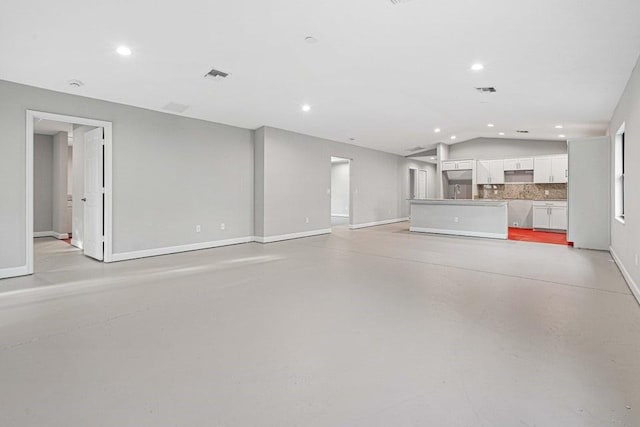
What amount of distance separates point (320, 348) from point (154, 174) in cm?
460

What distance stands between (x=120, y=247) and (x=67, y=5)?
352cm

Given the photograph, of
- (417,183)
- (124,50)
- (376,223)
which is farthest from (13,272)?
(417,183)

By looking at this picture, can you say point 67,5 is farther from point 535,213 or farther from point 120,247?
point 535,213

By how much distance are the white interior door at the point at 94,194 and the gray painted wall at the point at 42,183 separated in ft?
11.9

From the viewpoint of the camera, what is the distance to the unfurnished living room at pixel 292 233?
1806mm

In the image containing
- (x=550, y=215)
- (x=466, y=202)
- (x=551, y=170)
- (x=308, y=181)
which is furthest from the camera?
(x=551, y=170)

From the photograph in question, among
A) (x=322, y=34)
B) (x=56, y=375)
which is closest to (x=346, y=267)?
(x=322, y=34)

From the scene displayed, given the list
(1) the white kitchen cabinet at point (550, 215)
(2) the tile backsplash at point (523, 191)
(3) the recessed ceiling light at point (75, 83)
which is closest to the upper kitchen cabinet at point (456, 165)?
(2) the tile backsplash at point (523, 191)

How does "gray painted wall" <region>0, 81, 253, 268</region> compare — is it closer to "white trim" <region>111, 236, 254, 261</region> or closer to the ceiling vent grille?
"white trim" <region>111, 236, 254, 261</region>

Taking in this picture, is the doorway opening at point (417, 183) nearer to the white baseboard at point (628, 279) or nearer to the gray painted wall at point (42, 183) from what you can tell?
the white baseboard at point (628, 279)

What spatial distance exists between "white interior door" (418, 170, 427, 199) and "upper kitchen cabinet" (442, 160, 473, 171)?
9.69 feet

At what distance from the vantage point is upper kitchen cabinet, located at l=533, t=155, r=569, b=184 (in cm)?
891

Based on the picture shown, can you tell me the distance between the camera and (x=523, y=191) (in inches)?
386

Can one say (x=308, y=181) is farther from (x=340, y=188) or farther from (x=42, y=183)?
(x=340, y=188)
